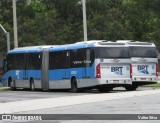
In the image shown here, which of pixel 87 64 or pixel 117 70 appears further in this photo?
pixel 87 64

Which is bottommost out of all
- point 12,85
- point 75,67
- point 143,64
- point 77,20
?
point 12,85

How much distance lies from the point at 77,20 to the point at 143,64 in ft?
120

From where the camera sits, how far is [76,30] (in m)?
66.8

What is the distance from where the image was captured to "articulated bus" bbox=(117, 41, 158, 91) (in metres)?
33.5

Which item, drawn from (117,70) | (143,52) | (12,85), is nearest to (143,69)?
(143,52)

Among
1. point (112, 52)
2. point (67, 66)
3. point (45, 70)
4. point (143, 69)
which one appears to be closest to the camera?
point (112, 52)

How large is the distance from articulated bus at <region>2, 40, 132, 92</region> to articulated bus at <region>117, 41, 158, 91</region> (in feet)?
4.99

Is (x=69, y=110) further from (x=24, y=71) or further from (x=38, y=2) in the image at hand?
(x=38, y=2)

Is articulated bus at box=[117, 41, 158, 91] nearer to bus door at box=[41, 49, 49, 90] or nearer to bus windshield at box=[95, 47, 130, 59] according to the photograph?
bus windshield at box=[95, 47, 130, 59]

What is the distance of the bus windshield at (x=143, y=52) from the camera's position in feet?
112

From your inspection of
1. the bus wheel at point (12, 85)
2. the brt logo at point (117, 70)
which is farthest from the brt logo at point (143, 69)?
the bus wheel at point (12, 85)

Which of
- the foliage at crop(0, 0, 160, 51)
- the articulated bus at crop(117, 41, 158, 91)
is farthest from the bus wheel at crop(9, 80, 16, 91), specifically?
the foliage at crop(0, 0, 160, 51)

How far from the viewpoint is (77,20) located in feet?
230

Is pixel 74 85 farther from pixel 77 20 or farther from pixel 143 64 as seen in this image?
pixel 77 20
